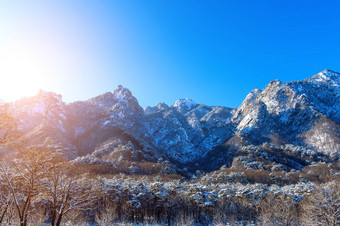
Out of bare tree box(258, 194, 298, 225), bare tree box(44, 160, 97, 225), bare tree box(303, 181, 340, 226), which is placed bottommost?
bare tree box(258, 194, 298, 225)

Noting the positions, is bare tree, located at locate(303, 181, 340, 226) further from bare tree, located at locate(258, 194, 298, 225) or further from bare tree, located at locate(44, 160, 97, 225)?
bare tree, located at locate(44, 160, 97, 225)

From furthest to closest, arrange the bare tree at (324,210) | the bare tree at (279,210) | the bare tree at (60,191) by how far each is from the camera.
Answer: the bare tree at (279,210) < the bare tree at (324,210) < the bare tree at (60,191)

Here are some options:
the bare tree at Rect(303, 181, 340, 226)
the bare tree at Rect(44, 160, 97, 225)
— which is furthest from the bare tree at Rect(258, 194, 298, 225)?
the bare tree at Rect(44, 160, 97, 225)

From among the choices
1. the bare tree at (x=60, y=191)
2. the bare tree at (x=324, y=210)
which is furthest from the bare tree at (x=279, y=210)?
the bare tree at (x=60, y=191)

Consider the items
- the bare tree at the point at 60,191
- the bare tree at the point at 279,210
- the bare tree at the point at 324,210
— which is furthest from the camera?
the bare tree at the point at 279,210

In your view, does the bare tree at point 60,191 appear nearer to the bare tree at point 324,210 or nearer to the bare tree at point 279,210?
the bare tree at point 324,210

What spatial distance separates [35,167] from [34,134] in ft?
528

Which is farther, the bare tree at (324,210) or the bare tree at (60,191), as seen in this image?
the bare tree at (324,210)

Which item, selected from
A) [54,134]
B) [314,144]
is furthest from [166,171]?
[314,144]

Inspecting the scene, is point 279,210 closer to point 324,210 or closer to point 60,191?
point 324,210

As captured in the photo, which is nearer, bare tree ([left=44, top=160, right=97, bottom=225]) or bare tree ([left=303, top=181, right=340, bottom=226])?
bare tree ([left=44, top=160, right=97, bottom=225])

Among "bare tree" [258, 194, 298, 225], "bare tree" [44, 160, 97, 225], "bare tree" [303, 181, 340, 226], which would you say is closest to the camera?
"bare tree" [44, 160, 97, 225]

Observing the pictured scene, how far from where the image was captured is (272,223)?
4212cm

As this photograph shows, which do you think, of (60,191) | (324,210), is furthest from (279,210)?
Answer: (60,191)
